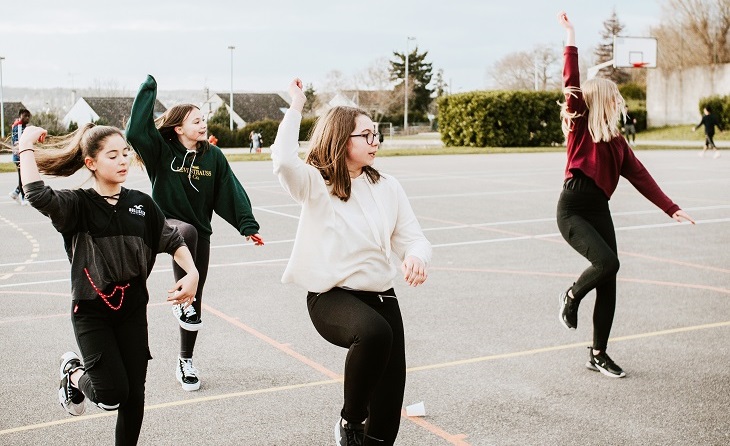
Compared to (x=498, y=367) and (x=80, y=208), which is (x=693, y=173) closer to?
(x=498, y=367)

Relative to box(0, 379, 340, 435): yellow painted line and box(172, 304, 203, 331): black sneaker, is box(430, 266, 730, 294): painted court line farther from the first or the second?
box(172, 304, 203, 331): black sneaker

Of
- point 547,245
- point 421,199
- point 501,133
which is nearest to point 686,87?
point 501,133

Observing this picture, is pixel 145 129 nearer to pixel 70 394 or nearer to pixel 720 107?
pixel 70 394

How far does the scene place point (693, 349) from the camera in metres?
6.78

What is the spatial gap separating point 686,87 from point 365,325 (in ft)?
213

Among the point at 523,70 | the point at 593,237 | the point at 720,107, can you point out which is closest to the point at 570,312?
the point at 593,237

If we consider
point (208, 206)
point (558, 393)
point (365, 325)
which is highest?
point (208, 206)

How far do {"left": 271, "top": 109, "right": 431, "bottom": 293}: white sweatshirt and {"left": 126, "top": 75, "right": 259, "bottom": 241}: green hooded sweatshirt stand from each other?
5.42 feet

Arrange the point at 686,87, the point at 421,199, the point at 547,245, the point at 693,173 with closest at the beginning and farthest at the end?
the point at 547,245
the point at 421,199
the point at 693,173
the point at 686,87

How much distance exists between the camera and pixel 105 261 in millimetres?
4164

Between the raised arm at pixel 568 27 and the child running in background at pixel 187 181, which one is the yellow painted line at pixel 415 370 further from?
the raised arm at pixel 568 27

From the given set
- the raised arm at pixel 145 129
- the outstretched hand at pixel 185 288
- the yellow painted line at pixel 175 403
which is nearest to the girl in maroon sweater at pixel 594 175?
the yellow painted line at pixel 175 403

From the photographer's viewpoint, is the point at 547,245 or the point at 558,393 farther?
the point at 547,245

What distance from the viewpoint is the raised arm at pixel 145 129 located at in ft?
18.3
